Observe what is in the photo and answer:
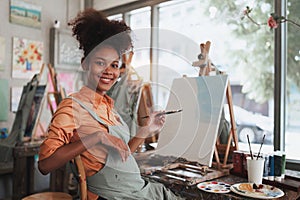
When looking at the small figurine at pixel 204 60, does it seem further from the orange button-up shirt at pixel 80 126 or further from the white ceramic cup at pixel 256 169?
the orange button-up shirt at pixel 80 126

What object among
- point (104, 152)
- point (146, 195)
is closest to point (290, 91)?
point (146, 195)

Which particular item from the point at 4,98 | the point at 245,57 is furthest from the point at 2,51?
the point at 245,57

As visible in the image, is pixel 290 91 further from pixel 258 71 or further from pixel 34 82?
pixel 34 82

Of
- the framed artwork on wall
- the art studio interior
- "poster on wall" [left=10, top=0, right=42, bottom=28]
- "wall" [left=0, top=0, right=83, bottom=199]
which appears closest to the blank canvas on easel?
the art studio interior

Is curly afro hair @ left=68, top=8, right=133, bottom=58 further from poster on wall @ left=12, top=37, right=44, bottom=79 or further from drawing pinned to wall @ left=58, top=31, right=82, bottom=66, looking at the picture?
drawing pinned to wall @ left=58, top=31, right=82, bottom=66

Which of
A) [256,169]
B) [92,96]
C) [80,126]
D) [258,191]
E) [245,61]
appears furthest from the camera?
[245,61]

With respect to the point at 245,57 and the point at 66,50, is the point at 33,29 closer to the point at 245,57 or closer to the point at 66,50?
the point at 66,50

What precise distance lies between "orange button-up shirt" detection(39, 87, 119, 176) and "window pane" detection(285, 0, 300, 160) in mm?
1495

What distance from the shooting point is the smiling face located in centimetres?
123

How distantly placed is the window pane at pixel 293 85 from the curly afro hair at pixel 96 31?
146 centimetres

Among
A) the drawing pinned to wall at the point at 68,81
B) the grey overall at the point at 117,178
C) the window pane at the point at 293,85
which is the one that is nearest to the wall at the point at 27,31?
the drawing pinned to wall at the point at 68,81

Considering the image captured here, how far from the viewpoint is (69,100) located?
1188 millimetres

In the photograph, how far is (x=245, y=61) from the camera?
2.50 m

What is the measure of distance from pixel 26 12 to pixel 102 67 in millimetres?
2565
